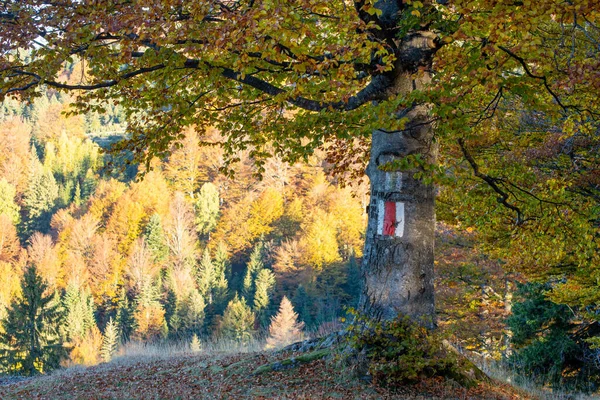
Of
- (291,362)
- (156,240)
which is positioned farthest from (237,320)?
(291,362)

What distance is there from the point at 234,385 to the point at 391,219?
274 centimetres

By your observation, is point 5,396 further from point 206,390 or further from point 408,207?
point 408,207

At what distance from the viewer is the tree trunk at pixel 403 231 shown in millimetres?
7344

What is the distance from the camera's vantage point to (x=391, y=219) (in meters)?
7.46

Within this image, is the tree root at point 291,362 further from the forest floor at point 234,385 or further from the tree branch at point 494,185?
the tree branch at point 494,185

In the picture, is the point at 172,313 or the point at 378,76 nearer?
the point at 378,76

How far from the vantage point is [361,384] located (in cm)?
684

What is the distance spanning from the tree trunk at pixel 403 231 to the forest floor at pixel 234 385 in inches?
34.9

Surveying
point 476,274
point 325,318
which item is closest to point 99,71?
point 476,274

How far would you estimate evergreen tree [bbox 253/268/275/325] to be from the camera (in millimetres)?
59656

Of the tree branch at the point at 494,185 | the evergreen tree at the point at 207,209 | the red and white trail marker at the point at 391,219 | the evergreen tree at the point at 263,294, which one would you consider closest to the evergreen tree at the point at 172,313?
the evergreen tree at the point at 263,294

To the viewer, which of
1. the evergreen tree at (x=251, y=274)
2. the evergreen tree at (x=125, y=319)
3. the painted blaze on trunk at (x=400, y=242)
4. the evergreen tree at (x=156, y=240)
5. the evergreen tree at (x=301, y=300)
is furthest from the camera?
the evergreen tree at (x=156, y=240)

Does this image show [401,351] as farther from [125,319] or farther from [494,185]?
[125,319]

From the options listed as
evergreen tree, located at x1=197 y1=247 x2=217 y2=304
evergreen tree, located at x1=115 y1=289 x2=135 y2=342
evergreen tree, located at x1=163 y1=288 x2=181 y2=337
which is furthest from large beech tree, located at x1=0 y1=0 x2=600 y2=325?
evergreen tree, located at x1=197 y1=247 x2=217 y2=304
